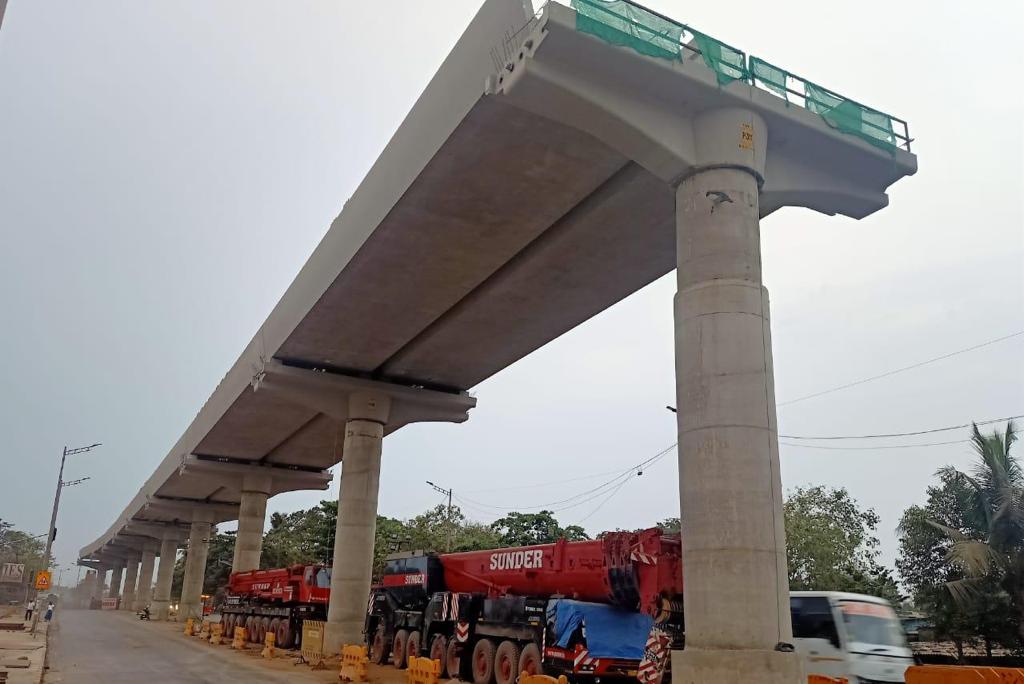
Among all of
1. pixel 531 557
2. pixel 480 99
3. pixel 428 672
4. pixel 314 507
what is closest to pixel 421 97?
pixel 480 99

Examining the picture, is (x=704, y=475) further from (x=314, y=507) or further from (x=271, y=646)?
(x=314, y=507)

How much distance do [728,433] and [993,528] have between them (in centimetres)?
1730

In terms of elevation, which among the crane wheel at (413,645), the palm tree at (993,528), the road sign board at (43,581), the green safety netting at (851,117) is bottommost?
the crane wheel at (413,645)

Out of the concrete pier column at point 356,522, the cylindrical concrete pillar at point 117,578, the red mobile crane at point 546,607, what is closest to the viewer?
the red mobile crane at point 546,607

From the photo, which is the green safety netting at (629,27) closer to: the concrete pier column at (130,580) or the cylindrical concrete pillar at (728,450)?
the cylindrical concrete pillar at (728,450)

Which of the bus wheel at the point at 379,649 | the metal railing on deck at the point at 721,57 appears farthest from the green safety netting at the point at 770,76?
the bus wheel at the point at 379,649

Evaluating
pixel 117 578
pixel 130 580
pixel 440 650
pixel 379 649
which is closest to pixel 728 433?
pixel 440 650

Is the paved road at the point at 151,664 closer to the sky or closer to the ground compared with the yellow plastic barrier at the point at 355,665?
closer to the ground

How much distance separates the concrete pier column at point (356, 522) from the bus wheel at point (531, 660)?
38.0ft

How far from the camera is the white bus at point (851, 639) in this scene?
13695 millimetres

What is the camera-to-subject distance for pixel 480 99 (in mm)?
14000

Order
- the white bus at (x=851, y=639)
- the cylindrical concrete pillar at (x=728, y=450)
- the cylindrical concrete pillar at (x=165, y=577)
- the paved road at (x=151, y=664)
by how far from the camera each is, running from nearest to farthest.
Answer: the cylindrical concrete pillar at (x=728, y=450) < the white bus at (x=851, y=639) < the paved road at (x=151, y=664) < the cylindrical concrete pillar at (x=165, y=577)

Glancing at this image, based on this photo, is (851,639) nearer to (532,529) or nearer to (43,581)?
(43,581)

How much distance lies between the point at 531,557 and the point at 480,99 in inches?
399
